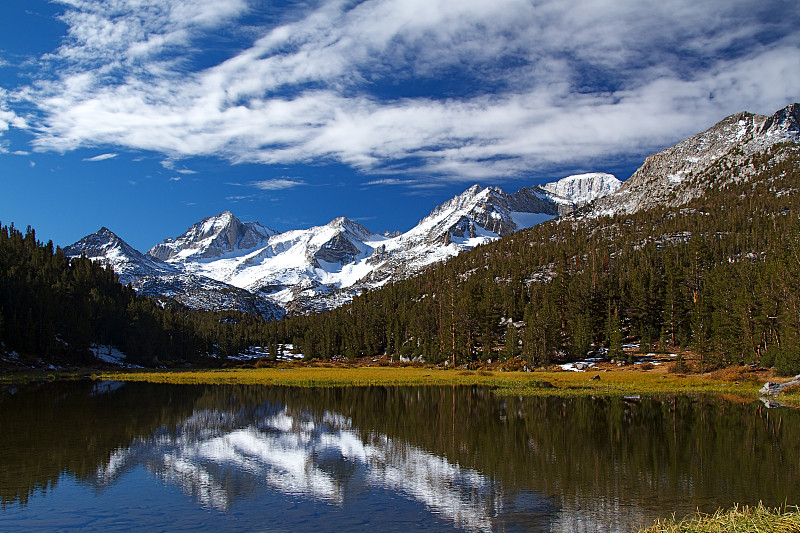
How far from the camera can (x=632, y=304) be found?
383 ft

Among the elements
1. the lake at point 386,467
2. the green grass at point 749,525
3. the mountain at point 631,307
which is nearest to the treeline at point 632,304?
the mountain at point 631,307

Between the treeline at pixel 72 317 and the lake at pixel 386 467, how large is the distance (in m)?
71.1

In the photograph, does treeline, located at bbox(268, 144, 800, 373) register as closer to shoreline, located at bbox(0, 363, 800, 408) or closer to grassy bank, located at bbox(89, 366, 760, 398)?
shoreline, located at bbox(0, 363, 800, 408)

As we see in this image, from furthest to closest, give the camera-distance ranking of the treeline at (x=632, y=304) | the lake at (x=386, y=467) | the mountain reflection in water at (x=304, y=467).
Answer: the treeline at (x=632, y=304) → the mountain reflection in water at (x=304, y=467) → the lake at (x=386, y=467)

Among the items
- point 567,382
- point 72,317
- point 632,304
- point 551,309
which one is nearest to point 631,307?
point 632,304

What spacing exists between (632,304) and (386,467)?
353ft

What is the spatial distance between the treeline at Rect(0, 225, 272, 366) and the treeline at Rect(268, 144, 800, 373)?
4459 centimetres

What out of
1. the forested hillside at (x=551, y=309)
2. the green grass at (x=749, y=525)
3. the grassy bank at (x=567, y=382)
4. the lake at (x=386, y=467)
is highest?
the forested hillside at (x=551, y=309)

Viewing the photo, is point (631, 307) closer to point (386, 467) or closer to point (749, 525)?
point (386, 467)

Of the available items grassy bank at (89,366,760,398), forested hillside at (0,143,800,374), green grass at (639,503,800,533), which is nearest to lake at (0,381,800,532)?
green grass at (639,503,800,533)

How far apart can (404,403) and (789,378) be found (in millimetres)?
43452

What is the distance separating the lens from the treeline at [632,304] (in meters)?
73.8

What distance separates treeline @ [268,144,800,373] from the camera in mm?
73750

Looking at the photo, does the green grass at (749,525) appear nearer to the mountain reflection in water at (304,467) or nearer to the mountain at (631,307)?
the mountain reflection in water at (304,467)
